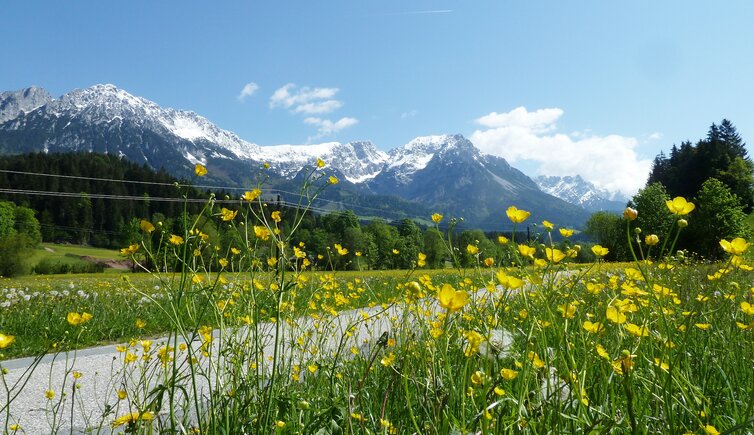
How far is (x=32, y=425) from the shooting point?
2.65m

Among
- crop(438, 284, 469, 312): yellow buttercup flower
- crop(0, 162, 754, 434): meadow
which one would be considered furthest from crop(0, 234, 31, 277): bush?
crop(438, 284, 469, 312): yellow buttercup flower

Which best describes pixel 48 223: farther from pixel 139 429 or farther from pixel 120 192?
pixel 139 429

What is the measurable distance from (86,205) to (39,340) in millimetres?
80175

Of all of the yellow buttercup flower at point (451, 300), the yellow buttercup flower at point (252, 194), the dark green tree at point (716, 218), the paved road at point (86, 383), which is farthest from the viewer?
the dark green tree at point (716, 218)

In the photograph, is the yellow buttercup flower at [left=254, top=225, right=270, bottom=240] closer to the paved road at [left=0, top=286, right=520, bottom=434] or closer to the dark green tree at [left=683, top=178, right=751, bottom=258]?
the paved road at [left=0, top=286, right=520, bottom=434]

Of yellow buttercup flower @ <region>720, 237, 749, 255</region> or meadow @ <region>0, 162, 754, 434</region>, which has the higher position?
yellow buttercup flower @ <region>720, 237, 749, 255</region>

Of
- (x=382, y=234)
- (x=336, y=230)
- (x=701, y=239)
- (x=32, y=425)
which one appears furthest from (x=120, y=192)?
(x=32, y=425)

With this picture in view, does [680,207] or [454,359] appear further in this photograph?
[454,359]

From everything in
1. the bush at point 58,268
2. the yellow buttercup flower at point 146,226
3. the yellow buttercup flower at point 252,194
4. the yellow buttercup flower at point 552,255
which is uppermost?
the yellow buttercup flower at point 252,194

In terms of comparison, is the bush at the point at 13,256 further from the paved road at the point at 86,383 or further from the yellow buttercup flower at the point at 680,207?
the yellow buttercup flower at the point at 680,207

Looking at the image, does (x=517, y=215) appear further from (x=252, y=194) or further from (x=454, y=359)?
(x=454, y=359)

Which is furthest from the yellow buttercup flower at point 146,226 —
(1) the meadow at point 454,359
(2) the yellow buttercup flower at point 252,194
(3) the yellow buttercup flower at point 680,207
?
(3) the yellow buttercup flower at point 680,207

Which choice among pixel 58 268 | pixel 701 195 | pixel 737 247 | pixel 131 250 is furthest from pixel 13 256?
pixel 701 195

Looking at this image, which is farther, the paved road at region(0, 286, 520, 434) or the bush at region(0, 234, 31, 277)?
the bush at region(0, 234, 31, 277)
